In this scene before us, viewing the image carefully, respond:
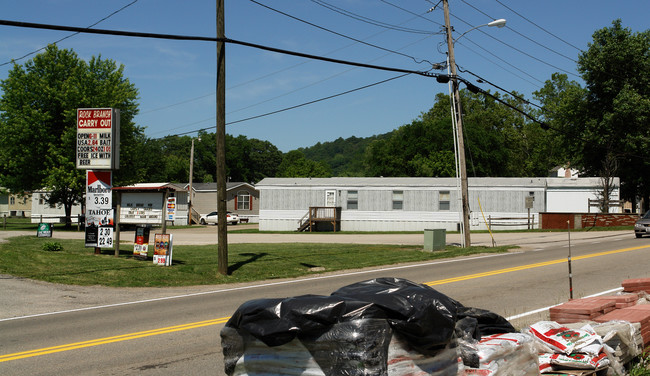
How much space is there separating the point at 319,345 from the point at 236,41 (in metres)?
12.0

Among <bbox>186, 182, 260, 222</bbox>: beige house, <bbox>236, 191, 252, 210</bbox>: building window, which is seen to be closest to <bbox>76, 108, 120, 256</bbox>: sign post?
<bbox>186, 182, 260, 222</bbox>: beige house

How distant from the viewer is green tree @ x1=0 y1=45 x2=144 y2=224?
4184 centimetres

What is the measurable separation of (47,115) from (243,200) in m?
29.2

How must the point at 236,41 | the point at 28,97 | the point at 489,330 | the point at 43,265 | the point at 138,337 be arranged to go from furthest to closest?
the point at 28,97 → the point at 43,265 → the point at 236,41 → the point at 138,337 → the point at 489,330

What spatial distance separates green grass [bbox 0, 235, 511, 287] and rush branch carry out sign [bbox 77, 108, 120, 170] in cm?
312

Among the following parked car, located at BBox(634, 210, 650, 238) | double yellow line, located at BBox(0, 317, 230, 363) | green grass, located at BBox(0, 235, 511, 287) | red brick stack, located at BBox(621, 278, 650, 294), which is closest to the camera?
double yellow line, located at BBox(0, 317, 230, 363)

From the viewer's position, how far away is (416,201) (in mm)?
43188

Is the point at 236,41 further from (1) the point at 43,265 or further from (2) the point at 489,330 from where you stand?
(2) the point at 489,330

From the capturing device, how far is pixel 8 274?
16.4 m

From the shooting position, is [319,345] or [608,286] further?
[608,286]

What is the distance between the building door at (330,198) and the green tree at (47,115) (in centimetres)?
1768

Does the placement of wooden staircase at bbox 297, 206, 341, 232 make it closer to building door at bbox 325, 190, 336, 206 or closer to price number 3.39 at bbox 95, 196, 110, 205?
building door at bbox 325, 190, 336, 206

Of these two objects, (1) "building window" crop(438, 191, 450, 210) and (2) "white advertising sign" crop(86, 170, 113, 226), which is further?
(1) "building window" crop(438, 191, 450, 210)

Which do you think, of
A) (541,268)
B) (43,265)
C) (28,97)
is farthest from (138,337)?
(28,97)
